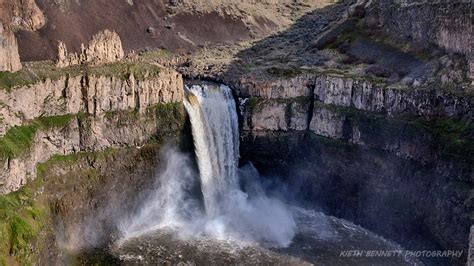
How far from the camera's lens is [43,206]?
1515 inches

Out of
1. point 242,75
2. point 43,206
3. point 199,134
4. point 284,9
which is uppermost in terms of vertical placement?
point 284,9

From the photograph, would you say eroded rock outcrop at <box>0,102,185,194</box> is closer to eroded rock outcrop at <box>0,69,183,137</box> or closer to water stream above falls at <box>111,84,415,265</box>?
eroded rock outcrop at <box>0,69,183,137</box>

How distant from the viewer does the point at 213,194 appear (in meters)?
51.5

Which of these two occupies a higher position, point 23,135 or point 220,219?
point 23,135

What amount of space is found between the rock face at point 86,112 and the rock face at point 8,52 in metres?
2.01

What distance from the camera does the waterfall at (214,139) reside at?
51250 millimetres

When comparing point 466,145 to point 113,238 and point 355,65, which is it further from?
point 113,238

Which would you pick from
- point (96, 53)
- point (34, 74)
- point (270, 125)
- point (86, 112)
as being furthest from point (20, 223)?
point (270, 125)

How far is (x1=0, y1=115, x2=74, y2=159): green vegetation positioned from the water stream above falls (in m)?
9.61

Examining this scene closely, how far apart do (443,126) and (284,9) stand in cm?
5860

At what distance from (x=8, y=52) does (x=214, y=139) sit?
19283 mm

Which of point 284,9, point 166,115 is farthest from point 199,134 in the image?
point 284,9

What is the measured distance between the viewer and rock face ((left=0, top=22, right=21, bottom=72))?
130 feet

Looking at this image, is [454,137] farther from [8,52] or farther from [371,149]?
[8,52]
